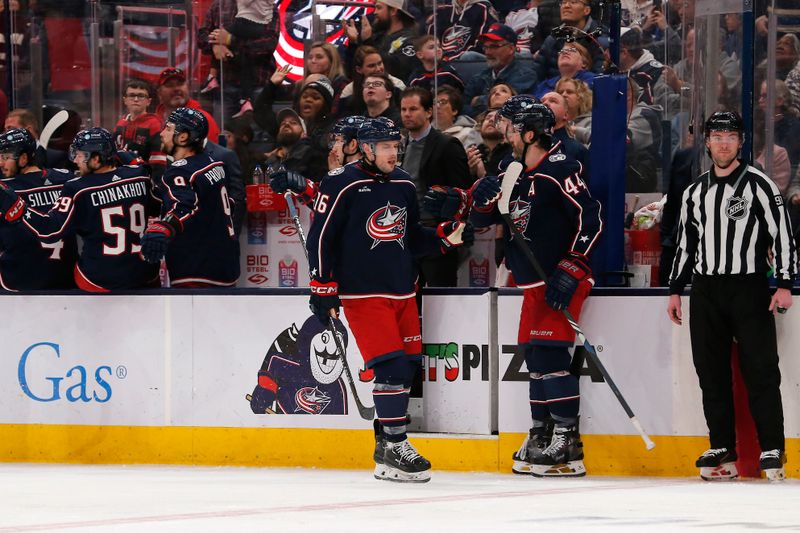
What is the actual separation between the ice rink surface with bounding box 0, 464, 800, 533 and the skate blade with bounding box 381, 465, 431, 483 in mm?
64

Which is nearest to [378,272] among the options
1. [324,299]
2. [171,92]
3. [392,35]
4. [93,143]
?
[324,299]

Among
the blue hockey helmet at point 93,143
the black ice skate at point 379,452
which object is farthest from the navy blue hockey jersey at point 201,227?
the black ice skate at point 379,452

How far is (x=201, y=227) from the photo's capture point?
311 inches

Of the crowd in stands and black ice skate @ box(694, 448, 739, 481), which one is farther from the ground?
the crowd in stands

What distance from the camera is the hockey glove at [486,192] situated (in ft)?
22.6

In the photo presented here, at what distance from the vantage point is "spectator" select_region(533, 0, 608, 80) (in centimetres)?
859

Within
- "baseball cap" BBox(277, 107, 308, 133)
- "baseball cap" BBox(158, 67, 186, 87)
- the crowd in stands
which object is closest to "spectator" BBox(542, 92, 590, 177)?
the crowd in stands

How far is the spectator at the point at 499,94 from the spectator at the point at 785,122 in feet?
5.70

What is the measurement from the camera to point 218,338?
7.53 meters

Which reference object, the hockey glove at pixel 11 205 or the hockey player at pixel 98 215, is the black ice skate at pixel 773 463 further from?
the hockey glove at pixel 11 205

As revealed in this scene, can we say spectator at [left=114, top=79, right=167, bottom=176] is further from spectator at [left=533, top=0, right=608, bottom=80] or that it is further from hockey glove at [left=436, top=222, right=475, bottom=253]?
hockey glove at [left=436, top=222, right=475, bottom=253]

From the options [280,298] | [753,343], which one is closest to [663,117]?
[753,343]

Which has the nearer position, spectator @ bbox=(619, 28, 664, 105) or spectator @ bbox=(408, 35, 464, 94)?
spectator @ bbox=(619, 28, 664, 105)

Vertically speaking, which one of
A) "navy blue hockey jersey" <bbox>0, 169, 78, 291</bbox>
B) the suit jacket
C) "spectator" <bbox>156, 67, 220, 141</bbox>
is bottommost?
"navy blue hockey jersey" <bbox>0, 169, 78, 291</bbox>
